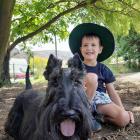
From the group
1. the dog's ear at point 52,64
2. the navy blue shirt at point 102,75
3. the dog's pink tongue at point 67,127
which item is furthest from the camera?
the navy blue shirt at point 102,75

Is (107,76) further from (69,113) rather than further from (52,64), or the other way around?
(69,113)

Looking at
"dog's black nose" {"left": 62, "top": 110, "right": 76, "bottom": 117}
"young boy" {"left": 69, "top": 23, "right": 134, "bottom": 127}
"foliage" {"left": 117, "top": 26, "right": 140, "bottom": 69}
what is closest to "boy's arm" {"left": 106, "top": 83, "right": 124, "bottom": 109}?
"young boy" {"left": 69, "top": 23, "right": 134, "bottom": 127}

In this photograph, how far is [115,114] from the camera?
6277 millimetres

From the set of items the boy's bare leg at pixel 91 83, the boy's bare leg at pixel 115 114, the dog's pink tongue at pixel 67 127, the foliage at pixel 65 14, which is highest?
the foliage at pixel 65 14

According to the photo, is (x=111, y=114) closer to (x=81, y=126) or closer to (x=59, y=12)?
(x=81, y=126)

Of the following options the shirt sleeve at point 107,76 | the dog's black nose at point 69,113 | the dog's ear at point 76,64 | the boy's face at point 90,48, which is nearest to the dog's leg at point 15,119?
the boy's face at point 90,48

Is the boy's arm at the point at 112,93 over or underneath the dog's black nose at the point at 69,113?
underneath

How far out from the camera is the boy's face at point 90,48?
5812 millimetres

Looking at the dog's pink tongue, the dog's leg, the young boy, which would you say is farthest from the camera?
the young boy

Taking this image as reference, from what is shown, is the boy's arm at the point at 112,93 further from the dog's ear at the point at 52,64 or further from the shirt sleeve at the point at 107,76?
the dog's ear at the point at 52,64

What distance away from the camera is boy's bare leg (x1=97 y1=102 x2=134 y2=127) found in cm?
626

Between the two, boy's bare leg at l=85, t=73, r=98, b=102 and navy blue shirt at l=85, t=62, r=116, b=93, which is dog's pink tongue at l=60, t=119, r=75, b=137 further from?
navy blue shirt at l=85, t=62, r=116, b=93

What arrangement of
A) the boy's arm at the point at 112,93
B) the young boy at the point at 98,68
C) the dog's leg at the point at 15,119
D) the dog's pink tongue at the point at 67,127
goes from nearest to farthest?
1. the dog's pink tongue at the point at 67,127
2. the dog's leg at the point at 15,119
3. the young boy at the point at 98,68
4. the boy's arm at the point at 112,93

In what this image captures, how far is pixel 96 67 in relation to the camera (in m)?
6.14
